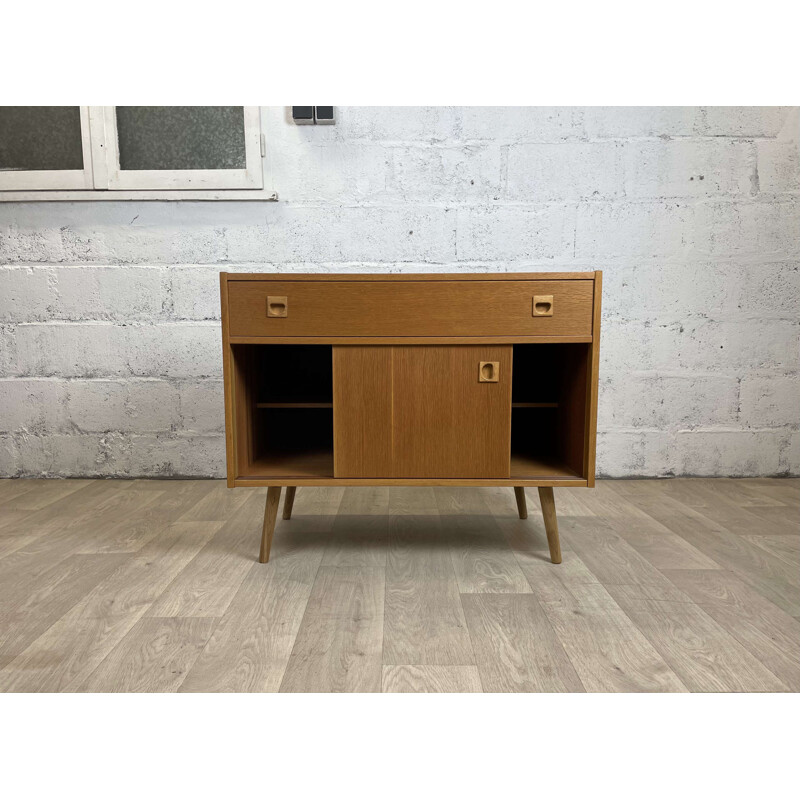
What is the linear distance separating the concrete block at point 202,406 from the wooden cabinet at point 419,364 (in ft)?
2.88

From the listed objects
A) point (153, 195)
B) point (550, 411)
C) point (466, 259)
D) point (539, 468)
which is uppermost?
point (153, 195)

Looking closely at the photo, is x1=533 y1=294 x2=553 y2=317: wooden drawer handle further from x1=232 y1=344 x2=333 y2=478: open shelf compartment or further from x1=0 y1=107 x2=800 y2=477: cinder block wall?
x1=0 y1=107 x2=800 y2=477: cinder block wall

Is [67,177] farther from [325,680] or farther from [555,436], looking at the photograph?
[325,680]

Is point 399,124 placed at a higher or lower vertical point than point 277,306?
higher

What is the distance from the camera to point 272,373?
6.18ft

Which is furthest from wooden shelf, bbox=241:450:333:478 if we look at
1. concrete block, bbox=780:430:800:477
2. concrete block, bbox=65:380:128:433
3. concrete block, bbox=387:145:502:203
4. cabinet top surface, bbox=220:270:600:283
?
concrete block, bbox=780:430:800:477

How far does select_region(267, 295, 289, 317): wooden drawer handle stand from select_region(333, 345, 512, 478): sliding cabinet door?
154 millimetres

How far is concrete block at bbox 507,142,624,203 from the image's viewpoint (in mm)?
2342

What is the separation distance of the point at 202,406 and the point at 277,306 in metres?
1.10

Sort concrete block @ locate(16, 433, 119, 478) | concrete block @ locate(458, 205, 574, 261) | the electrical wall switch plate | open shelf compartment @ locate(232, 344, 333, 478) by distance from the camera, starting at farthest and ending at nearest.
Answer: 1. concrete block @ locate(16, 433, 119, 478)
2. concrete block @ locate(458, 205, 574, 261)
3. the electrical wall switch plate
4. open shelf compartment @ locate(232, 344, 333, 478)

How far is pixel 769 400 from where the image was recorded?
96.7 inches

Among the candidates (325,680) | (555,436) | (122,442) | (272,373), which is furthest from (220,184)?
(325,680)

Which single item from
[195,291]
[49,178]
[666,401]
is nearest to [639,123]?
[666,401]

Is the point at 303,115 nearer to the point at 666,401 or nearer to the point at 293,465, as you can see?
the point at 293,465
